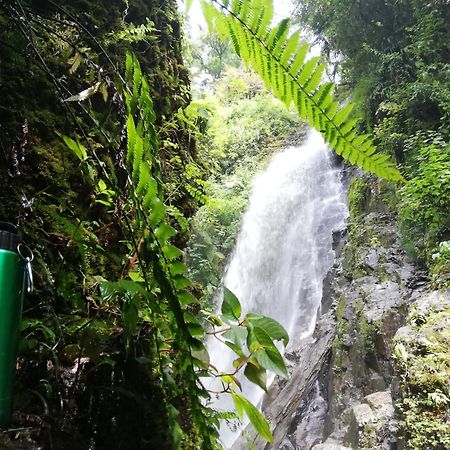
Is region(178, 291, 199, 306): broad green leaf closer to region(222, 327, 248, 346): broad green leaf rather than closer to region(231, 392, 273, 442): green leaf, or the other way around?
region(222, 327, 248, 346): broad green leaf

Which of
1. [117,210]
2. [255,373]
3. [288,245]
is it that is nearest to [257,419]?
[255,373]

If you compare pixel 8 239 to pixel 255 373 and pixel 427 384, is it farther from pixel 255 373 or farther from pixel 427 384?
pixel 427 384

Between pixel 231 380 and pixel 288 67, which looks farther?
pixel 231 380

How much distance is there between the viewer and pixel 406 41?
767 cm

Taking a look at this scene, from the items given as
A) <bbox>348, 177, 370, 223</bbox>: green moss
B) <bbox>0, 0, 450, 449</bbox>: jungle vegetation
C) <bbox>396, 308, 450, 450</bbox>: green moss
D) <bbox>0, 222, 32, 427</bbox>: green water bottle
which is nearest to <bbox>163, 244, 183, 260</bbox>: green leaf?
<bbox>0, 0, 450, 449</bbox>: jungle vegetation

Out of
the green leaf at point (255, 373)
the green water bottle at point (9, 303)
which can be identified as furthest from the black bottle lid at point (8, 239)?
the green leaf at point (255, 373)

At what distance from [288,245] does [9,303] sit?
9.45m

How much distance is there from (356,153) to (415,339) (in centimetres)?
346

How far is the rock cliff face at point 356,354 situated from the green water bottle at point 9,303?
3.79m

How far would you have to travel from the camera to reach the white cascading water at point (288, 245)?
28.2ft

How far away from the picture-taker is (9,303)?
2.19ft

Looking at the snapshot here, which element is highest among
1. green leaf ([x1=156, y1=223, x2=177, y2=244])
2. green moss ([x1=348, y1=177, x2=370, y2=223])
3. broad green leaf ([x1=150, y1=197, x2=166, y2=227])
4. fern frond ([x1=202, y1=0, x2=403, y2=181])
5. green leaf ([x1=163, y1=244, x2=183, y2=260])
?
green moss ([x1=348, y1=177, x2=370, y2=223])

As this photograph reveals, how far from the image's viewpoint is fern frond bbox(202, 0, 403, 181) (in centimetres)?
82

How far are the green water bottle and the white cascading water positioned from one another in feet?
24.8
